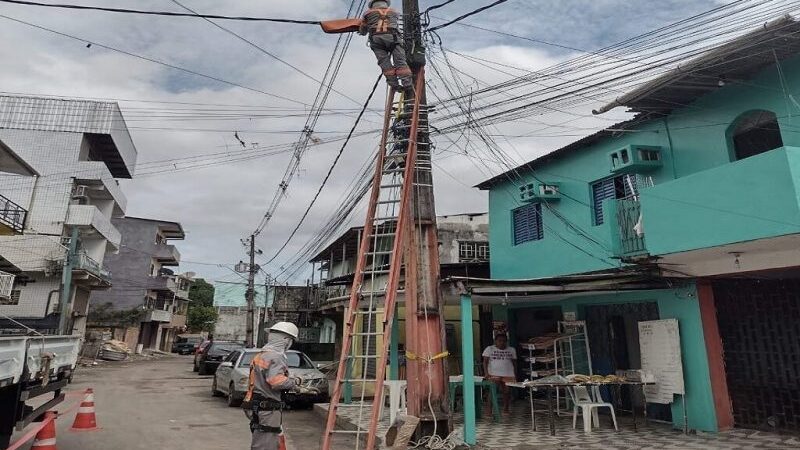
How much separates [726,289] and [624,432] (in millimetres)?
3154

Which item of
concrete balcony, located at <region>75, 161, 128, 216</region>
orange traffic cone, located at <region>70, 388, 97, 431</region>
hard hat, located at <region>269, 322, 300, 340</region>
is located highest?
concrete balcony, located at <region>75, 161, 128, 216</region>

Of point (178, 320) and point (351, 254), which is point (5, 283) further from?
point (178, 320)

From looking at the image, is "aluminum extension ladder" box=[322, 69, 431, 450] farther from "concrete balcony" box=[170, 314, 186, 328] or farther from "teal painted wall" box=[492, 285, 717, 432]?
"concrete balcony" box=[170, 314, 186, 328]

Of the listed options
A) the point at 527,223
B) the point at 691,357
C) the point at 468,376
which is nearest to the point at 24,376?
the point at 468,376

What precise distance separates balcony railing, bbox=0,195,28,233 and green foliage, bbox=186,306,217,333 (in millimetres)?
43300

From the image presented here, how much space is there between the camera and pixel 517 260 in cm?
1380

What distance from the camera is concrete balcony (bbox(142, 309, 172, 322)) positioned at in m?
43.0

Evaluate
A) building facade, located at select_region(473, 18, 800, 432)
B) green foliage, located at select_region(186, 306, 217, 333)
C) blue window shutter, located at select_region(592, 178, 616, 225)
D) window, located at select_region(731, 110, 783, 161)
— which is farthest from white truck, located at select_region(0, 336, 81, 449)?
green foliage, located at select_region(186, 306, 217, 333)

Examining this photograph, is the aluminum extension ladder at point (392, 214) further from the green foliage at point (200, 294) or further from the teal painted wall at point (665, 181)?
the green foliage at point (200, 294)

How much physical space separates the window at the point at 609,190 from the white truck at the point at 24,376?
10135 millimetres

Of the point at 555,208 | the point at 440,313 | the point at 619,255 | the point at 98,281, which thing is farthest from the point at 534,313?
the point at 98,281

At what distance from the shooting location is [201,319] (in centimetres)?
5941

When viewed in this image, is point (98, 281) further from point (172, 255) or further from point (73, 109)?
point (172, 255)

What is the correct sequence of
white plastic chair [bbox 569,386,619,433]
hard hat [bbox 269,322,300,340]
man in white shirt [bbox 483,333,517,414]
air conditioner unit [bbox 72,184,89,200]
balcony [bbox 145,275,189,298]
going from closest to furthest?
hard hat [bbox 269,322,300,340] → white plastic chair [bbox 569,386,619,433] → man in white shirt [bbox 483,333,517,414] → air conditioner unit [bbox 72,184,89,200] → balcony [bbox 145,275,189,298]
